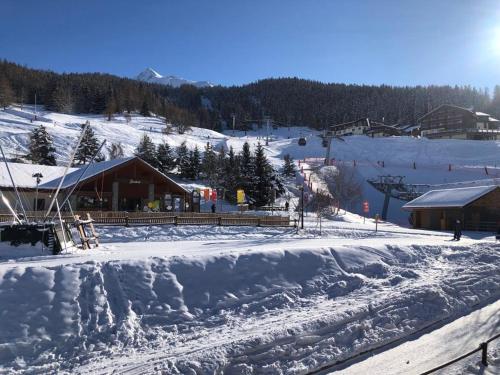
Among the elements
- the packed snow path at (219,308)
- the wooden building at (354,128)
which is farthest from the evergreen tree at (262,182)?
the wooden building at (354,128)

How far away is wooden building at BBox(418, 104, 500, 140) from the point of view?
9744cm

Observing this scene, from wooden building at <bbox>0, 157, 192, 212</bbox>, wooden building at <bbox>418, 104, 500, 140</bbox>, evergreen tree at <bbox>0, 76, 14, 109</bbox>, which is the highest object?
evergreen tree at <bbox>0, 76, 14, 109</bbox>

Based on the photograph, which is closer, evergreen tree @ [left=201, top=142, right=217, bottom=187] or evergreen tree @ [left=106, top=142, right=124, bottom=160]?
evergreen tree @ [left=201, top=142, right=217, bottom=187]

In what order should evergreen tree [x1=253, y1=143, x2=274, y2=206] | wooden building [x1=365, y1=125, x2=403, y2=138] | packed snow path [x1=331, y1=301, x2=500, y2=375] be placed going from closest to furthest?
packed snow path [x1=331, y1=301, x2=500, y2=375] → evergreen tree [x1=253, y1=143, x2=274, y2=206] → wooden building [x1=365, y1=125, x2=403, y2=138]

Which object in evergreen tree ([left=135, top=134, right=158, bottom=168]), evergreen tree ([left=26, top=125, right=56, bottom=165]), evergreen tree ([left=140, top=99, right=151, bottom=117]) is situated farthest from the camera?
evergreen tree ([left=140, top=99, right=151, bottom=117])

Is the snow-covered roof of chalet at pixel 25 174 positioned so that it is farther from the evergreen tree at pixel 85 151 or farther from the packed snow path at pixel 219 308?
the packed snow path at pixel 219 308

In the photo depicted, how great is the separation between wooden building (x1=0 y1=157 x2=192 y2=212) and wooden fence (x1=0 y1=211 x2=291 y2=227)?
874 cm

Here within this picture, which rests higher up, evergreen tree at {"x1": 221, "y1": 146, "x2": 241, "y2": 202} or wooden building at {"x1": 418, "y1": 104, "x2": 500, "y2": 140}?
wooden building at {"x1": 418, "y1": 104, "x2": 500, "y2": 140}

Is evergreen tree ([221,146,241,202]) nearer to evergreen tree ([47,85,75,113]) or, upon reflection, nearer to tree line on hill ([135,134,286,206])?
tree line on hill ([135,134,286,206])

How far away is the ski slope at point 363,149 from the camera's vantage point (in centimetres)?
6297

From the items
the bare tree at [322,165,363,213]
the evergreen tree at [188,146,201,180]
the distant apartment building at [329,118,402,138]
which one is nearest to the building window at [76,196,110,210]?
the evergreen tree at [188,146,201,180]

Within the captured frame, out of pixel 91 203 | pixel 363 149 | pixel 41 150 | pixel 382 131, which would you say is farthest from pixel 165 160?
pixel 382 131

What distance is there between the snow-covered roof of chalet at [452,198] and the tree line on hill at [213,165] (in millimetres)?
15960

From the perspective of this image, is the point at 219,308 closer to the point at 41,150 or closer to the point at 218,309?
the point at 218,309
